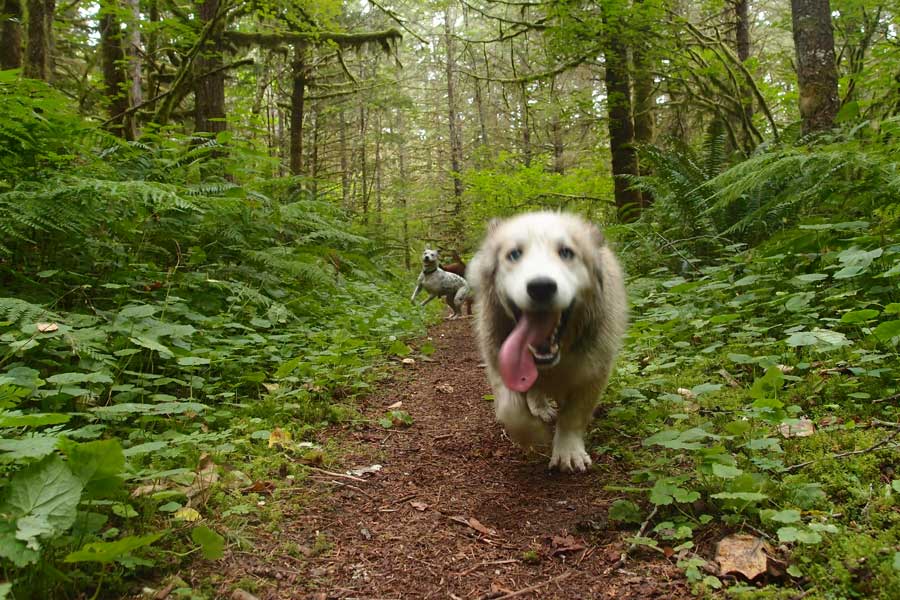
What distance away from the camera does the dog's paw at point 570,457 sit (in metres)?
3.21

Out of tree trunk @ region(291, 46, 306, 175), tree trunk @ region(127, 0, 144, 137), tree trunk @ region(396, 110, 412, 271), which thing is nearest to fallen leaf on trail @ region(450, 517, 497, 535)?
tree trunk @ region(127, 0, 144, 137)

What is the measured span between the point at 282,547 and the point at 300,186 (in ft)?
41.6

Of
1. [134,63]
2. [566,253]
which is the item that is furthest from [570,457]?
[134,63]

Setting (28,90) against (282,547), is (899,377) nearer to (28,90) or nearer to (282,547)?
(282,547)

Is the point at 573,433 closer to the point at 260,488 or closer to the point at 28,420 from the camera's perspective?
the point at 260,488

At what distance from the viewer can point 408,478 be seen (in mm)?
3270

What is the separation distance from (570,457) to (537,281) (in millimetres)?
1218

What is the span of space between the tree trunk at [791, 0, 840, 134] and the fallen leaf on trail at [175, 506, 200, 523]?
8.08m

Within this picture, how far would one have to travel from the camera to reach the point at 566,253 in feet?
10.1

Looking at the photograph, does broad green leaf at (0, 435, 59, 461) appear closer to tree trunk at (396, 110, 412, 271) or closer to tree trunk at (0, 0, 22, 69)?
tree trunk at (0, 0, 22, 69)

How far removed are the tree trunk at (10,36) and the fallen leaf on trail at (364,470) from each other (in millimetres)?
9317

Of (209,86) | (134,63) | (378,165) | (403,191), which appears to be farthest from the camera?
(378,165)

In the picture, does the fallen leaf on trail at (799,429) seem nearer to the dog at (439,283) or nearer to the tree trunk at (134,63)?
the dog at (439,283)

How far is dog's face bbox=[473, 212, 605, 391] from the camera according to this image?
9.14 feet
